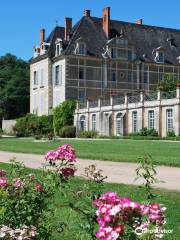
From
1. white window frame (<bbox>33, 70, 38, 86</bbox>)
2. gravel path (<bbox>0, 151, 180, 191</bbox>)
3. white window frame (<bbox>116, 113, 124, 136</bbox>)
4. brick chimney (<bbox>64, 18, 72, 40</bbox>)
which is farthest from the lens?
white window frame (<bbox>33, 70, 38, 86</bbox>)

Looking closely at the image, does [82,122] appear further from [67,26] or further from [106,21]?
[106,21]

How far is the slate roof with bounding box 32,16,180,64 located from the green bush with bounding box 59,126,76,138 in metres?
9.02

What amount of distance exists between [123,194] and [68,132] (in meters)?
42.4

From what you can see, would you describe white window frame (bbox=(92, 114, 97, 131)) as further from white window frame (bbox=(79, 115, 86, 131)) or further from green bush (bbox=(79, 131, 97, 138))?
white window frame (bbox=(79, 115, 86, 131))

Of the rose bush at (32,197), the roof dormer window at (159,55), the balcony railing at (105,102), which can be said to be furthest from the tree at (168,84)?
the rose bush at (32,197)

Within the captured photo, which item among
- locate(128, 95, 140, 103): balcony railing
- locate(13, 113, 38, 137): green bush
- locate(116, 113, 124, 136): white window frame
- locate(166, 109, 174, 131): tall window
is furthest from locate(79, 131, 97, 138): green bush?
locate(166, 109, 174, 131): tall window

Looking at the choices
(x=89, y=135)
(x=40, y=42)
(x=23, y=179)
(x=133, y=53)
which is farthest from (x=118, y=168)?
(x=40, y=42)

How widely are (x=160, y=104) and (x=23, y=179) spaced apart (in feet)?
119

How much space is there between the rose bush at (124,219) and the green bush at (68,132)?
47.6m

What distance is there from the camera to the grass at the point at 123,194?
5.45 m

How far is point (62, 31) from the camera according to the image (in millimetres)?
58875

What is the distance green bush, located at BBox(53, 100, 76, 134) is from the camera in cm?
5283

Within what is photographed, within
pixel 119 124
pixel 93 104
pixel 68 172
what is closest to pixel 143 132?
pixel 119 124

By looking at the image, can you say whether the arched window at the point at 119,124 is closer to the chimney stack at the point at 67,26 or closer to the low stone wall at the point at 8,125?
the chimney stack at the point at 67,26
